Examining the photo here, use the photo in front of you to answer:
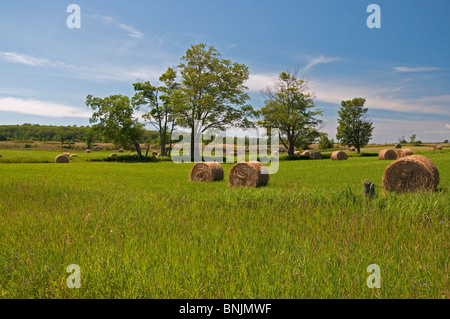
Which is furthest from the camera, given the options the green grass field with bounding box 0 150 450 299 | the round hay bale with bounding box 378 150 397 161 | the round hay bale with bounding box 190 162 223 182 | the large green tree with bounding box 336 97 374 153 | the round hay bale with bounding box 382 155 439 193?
the large green tree with bounding box 336 97 374 153

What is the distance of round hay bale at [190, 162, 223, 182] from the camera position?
1784cm

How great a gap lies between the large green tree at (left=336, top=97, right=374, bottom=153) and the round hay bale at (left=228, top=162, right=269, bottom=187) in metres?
64.2

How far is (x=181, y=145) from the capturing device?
2857 inches

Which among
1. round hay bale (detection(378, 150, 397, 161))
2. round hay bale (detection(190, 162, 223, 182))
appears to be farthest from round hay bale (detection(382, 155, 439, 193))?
round hay bale (detection(378, 150, 397, 161))

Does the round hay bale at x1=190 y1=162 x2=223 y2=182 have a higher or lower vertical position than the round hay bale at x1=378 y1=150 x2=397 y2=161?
lower

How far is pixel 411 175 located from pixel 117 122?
169 feet

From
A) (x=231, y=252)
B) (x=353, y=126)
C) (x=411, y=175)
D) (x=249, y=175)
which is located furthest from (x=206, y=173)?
(x=353, y=126)

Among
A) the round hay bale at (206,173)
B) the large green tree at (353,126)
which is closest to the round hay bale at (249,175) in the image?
the round hay bale at (206,173)

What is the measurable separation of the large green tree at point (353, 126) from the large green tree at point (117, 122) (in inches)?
1922

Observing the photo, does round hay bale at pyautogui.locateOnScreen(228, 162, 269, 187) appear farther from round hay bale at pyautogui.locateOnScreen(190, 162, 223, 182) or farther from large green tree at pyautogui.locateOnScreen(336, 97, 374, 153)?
large green tree at pyautogui.locateOnScreen(336, 97, 374, 153)

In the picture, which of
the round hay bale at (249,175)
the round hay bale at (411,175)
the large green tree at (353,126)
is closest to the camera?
the round hay bale at (411,175)

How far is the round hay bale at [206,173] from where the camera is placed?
58.5ft

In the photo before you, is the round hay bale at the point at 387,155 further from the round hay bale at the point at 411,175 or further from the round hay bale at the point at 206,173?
the round hay bale at the point at 206,173
